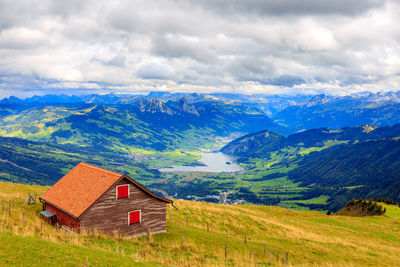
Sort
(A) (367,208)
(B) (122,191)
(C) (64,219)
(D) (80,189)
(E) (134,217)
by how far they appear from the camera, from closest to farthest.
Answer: (C) (64,219) < (B) (122,191) < (E) (134,217) < (D) (80,189) < (A) (367,208)

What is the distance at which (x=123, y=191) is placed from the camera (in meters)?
36.8

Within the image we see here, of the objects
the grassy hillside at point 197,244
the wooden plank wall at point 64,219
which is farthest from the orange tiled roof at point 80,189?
the grassy hillside at point 197,244

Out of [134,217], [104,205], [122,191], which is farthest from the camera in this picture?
[134,217]

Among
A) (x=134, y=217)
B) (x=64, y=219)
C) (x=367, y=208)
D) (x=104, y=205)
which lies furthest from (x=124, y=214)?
(x=367, y=208)

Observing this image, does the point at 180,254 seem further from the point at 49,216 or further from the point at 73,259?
the point at 49,216

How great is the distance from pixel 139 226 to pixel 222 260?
14.9 m

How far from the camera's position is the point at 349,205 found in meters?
112

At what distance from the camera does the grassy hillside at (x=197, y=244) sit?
21000 millimetres

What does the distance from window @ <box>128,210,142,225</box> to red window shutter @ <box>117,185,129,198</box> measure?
2.75 meters

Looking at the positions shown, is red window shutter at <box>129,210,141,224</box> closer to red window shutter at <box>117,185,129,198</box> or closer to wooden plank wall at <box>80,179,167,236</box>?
wooden plank wall at <box>80,179,167,236</box>

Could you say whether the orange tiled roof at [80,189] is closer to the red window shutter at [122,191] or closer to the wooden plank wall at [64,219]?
the wooden plank wall at [64,219]

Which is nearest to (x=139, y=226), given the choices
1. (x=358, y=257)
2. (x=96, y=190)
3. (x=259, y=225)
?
(x=96, y=190)

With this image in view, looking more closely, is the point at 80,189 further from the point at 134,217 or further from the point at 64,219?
the point at 134,217

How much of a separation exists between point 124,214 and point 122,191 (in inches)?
127
